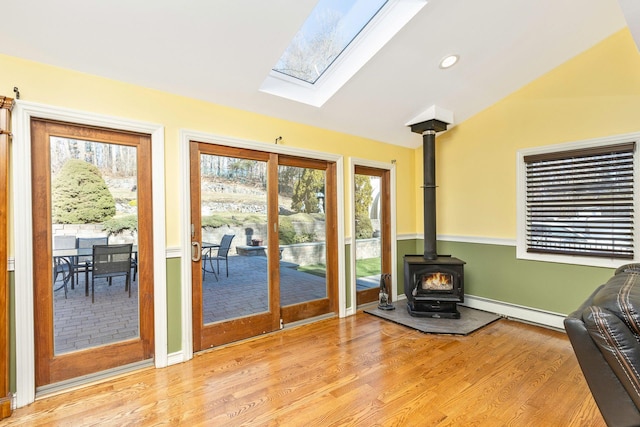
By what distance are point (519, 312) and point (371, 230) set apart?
2.03m

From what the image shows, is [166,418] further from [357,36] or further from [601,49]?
[601,49]

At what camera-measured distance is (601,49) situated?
3117 millimetres

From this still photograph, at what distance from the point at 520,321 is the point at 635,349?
10.3 ft

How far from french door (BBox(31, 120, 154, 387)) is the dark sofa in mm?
2836

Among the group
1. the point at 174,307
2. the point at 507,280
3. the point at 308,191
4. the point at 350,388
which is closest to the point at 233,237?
the point at 174,307

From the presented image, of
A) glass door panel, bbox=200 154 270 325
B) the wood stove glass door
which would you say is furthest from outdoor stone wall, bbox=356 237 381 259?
glass door panel, bbox=200 154 270 325

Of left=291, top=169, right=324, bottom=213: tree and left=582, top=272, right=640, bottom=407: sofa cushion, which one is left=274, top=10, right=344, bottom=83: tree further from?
left=582, top=272, right=640, bottom=407: sofa cushion

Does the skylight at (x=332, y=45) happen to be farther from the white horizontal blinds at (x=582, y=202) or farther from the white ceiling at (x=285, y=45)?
the white horizontal blinds at (x=582, y=202)

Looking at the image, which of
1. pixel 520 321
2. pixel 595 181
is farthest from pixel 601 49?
pixel 520 321

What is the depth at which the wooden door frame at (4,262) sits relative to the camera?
1934 mm

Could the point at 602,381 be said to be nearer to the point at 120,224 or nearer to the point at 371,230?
the point at 120,224

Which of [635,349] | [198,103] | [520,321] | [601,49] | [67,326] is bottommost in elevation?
[520,321]

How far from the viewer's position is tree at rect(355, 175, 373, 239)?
4.16 meters

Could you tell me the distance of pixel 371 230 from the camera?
4.33 meters
